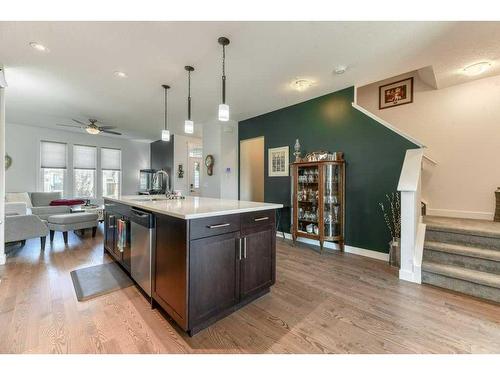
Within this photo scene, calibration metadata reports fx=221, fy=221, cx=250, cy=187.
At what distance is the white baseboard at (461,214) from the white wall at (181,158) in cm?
621

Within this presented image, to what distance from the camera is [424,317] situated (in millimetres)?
1827

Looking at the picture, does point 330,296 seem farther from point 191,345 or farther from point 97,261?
point 97,261

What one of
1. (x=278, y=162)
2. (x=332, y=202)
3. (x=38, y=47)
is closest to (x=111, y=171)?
(x=38, y=47)

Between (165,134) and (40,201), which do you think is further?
(40,201)

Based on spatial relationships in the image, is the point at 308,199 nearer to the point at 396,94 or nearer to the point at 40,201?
the point at 396,94

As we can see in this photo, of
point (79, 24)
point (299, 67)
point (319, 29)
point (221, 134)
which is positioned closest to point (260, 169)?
point (221, 134)

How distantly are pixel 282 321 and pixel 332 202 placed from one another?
226 cm

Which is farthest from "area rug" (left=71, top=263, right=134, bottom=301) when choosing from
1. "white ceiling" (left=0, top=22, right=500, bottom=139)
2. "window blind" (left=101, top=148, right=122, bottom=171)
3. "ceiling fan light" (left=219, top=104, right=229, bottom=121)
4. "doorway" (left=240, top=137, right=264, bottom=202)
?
"window blind" (left=101, top=148, right=122, bottom=171)

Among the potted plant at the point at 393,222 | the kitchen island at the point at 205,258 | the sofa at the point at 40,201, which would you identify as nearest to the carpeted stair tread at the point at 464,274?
the potted plant at the point at 393,222

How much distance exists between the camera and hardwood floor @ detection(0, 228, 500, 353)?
Answer: 1.49 m

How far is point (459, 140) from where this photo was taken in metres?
3.49

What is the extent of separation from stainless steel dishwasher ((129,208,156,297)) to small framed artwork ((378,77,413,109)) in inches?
175

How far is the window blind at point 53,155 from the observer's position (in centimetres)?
642

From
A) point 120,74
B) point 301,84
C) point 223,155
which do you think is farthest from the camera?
point 223,155
